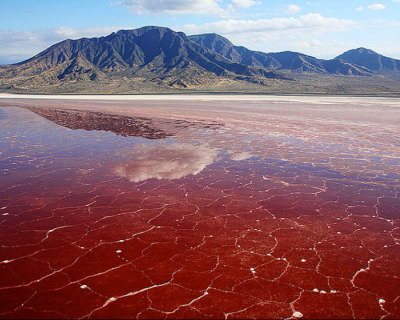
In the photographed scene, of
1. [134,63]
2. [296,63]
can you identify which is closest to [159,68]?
[134,63]

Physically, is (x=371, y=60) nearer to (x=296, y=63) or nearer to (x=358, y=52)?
(x=358, y=52)

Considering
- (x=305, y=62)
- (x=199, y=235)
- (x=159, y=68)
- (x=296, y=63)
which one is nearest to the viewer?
(x=199, y=235)

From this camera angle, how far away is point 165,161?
9.20 meters

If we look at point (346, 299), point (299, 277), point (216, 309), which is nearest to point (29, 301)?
point (216, 309)

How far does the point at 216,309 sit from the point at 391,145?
36.9 feet

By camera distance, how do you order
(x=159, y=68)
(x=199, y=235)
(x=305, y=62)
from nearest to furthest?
(x=199, y=235) < (x=159, y=68) < (x=305, y=62)

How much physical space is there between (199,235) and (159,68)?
351ft

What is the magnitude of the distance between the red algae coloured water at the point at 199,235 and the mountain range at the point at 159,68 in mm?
61316

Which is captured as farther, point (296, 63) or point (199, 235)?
point (296, 63)

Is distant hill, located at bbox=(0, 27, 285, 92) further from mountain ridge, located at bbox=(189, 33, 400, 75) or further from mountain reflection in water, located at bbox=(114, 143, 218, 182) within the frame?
mountain reflection in water, located at bbox=(114, 143, 218, 182)

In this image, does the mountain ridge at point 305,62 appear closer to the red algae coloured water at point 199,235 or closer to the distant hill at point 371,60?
the distant hill at point 371,60

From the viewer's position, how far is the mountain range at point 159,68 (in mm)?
78375

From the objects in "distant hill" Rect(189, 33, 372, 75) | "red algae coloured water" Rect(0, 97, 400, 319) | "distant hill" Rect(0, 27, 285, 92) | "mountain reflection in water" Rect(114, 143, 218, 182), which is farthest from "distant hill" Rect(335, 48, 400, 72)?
"red algae coloured water" Rect(0, 97, 400, 319)

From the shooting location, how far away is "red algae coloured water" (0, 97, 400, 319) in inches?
133
